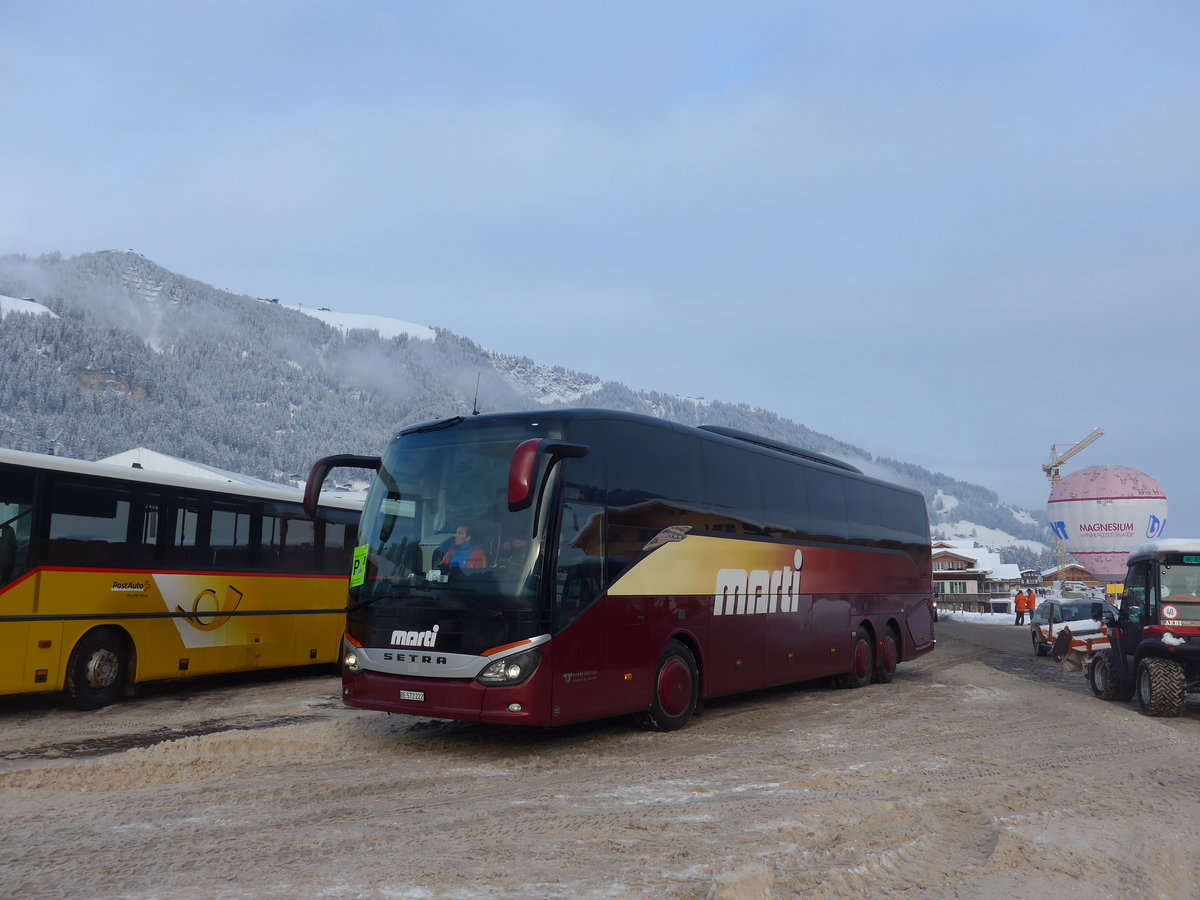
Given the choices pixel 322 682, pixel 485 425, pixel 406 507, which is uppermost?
pixel 485 425

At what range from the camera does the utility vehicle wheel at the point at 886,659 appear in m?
17.5

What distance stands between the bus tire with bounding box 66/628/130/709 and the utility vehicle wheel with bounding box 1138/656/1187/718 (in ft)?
42.9

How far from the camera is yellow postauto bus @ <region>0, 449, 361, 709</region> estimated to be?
11734 mm

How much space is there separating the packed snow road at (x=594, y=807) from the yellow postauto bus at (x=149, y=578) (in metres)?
0.86

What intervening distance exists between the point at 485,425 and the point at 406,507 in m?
1.10

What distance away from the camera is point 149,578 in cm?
1336

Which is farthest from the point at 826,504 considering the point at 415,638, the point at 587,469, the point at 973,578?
the point at 973,578

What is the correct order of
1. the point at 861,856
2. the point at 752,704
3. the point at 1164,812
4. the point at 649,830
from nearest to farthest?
the point at 861,856 < the point at 649,830 < the point at 1164,812 < the point at 752,704

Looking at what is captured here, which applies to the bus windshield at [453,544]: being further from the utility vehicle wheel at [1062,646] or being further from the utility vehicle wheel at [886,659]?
the utility vehicle wheel at [1062,646]

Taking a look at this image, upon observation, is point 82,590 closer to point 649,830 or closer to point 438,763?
point 438,763

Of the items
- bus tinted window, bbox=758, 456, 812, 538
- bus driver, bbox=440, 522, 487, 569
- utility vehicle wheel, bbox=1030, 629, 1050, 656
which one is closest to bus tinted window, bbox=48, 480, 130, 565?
bus driver, bbox=440, 522, 487, 569

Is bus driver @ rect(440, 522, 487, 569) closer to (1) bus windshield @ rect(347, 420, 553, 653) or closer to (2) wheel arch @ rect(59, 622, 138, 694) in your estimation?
(1) bus windshield @ rect(347, 420, 553, 653)

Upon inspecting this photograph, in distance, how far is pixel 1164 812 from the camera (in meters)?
7.33

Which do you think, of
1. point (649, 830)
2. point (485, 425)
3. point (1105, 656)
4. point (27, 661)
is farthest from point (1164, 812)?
point (27, 661)
